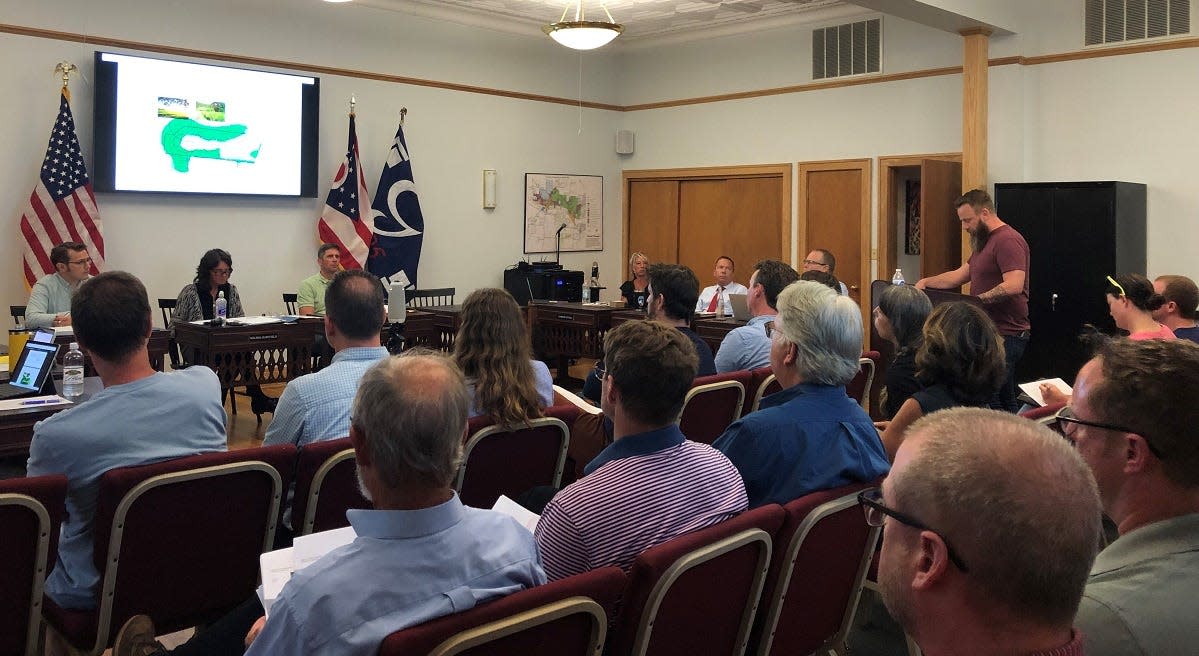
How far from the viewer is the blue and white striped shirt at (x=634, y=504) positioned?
1.98 meters

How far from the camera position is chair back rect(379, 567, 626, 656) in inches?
56.1

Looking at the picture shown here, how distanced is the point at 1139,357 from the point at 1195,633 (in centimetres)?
47

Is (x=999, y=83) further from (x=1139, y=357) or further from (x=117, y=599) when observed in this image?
(x=117, y=599)

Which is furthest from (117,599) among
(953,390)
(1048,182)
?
(1048,182)

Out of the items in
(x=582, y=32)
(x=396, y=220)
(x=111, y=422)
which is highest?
(x=582, y=32)

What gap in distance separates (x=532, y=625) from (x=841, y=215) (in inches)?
324

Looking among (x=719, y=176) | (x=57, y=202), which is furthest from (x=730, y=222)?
(x=57, y=202)

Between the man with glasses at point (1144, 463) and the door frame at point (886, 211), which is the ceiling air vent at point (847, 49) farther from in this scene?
the man with glasses at point (1144, 463)

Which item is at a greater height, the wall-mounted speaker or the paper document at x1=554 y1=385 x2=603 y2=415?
the wall-mounted speaker

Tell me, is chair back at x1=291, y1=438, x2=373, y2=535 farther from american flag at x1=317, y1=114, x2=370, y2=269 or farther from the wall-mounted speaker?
the wall-mounted speaker

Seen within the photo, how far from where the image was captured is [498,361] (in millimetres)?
3223

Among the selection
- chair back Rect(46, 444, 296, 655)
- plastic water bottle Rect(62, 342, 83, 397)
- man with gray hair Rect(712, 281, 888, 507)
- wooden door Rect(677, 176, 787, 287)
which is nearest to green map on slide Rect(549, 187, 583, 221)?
wooden door Rect(677, 176, 787, 287)

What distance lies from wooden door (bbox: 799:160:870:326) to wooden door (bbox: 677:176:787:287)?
0.35 metres

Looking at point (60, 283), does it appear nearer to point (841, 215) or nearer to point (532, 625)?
point (532, 625)
